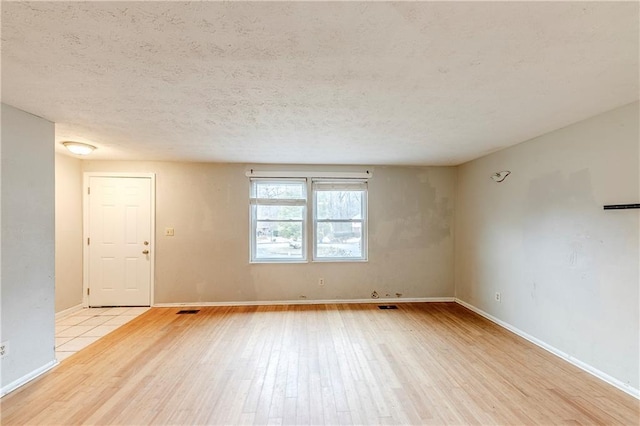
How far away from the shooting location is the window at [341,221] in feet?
15.3

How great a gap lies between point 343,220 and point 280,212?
3.52ft

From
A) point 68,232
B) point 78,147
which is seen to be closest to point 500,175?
point 78,147

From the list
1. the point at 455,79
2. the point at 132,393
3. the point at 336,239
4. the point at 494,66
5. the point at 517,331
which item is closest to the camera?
the point at 494,66

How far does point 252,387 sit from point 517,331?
3133 mm

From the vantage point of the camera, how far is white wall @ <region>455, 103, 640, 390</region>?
88.7 inches

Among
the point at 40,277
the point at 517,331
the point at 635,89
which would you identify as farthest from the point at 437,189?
the point at 40,277

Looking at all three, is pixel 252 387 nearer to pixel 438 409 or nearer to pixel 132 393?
pixel 132 393

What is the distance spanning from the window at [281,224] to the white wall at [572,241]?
2795mm

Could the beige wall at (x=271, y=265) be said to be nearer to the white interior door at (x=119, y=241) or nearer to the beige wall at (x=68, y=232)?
the white interior door at (x=119, y=241)

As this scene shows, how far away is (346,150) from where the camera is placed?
144 inches

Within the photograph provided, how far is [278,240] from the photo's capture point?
4645 mm

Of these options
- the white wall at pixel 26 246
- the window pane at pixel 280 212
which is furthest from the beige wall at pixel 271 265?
the white wall at pixel 26 246

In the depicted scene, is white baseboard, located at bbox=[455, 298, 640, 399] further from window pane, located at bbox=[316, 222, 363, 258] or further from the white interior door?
the white interior door

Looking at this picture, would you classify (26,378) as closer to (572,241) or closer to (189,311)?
(189,311)
